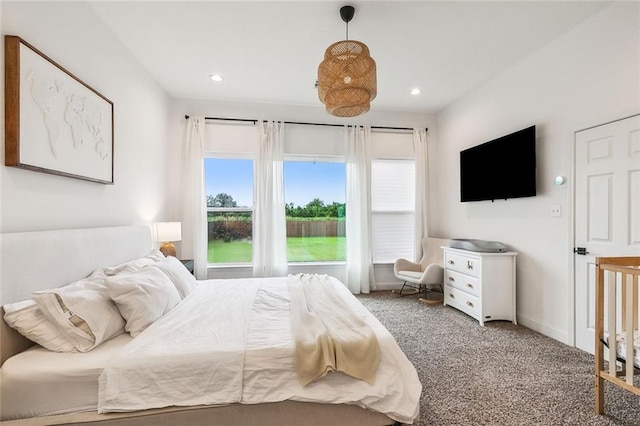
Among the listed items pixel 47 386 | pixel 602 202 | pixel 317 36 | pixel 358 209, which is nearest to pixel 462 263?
A: pixel 602 202

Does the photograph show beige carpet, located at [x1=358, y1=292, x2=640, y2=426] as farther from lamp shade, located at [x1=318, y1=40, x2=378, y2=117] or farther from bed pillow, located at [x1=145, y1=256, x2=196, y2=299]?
lamp shade, located at [x1=318, y1=40, x2=378, y2=117]

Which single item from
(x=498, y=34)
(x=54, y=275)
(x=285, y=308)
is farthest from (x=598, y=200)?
(x=54, y=275)

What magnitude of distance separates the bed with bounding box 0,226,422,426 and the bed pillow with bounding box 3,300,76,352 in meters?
0.03

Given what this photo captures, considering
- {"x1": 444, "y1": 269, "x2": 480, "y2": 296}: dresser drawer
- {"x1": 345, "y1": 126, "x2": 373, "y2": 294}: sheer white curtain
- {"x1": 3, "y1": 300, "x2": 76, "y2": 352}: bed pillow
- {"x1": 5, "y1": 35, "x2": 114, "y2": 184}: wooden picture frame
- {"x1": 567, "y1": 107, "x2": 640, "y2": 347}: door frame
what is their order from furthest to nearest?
{"x1": 345, "y1": 126, "x2": 373, "y2": 294}: sheer white curtain < {"x1": 444, "y1": 269, "x2": 480, "y2": 296}: dresser drawer < {"x1": 567, "y1": 107, "x2": 640, "y2": 347}: door frame < {"x1": 5, "y1": 35, "x2": 114, "y2": 184}: wooden picture frame < {"x1": 3, "y1": 300, "x2": 76, "y2": 352}: bed pillow

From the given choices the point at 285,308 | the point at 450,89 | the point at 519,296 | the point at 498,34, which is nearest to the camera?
the point at 285,308

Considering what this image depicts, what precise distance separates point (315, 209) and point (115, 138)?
8.96ft

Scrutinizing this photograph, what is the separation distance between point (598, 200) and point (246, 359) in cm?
305

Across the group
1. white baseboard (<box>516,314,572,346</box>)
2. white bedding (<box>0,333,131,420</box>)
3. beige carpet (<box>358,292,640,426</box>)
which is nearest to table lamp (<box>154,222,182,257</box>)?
white bedding (<box>0,333,131,420</box>)

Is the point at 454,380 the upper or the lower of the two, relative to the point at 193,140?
lower

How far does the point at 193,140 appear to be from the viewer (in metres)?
4.02

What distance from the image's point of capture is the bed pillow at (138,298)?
166 cm

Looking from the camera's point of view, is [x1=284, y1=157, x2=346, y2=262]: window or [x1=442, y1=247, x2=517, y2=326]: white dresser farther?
[x1=284, y1=157, x2=346, y2=262]: window

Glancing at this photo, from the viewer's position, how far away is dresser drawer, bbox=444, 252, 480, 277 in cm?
323

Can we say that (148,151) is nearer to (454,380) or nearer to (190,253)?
(190,253)
